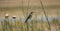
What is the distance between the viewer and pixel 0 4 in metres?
2.13

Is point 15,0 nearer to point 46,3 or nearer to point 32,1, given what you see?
point 32,1

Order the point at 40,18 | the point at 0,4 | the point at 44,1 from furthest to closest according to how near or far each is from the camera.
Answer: the point at 0,4, the point at 44,1, the point at 40,18

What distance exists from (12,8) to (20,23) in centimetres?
50

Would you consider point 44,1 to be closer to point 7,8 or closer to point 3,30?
point 7,8

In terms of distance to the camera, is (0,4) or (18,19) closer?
(18,19)

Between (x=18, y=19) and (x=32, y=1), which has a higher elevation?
(x=32, y=1)

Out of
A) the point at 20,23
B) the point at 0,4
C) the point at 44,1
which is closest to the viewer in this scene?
the point at 20,23

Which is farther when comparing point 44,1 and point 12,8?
point 12,8

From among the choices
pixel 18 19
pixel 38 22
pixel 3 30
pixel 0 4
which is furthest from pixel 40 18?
pixel 0 4

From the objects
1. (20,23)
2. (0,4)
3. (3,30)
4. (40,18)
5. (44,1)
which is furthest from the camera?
(0,4)

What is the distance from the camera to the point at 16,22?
171cm

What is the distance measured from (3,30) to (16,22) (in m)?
0.18

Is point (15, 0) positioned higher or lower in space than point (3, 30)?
higher

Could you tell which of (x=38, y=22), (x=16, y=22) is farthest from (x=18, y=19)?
(x=38, y=22)
